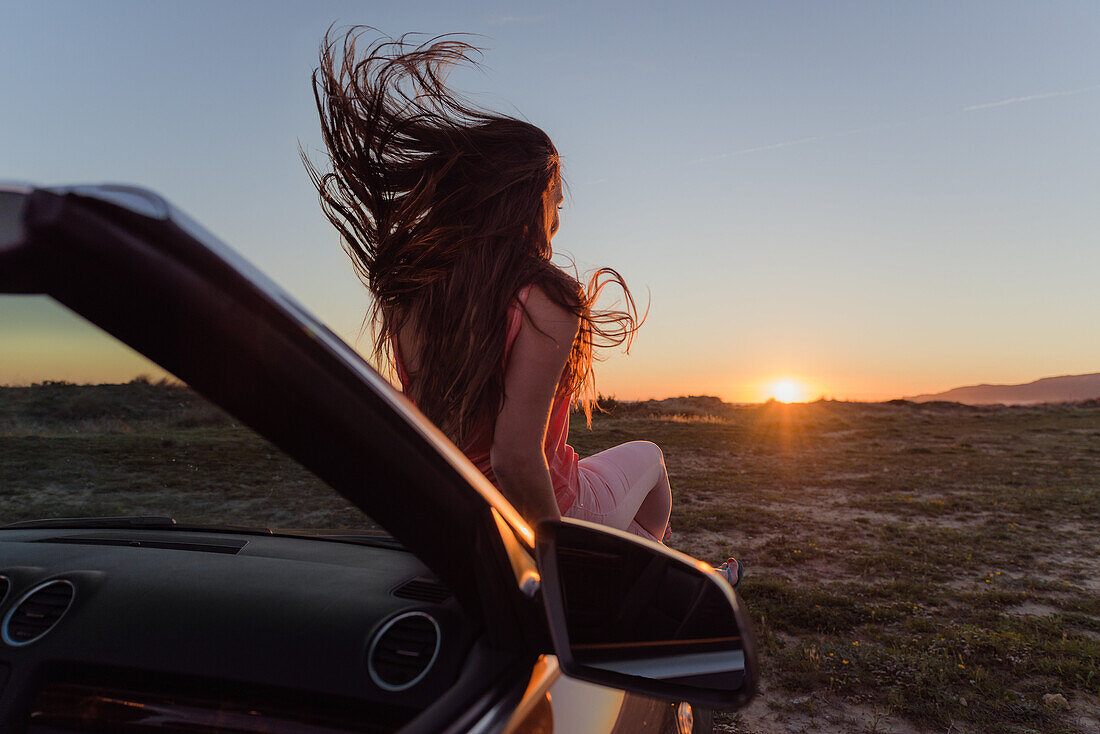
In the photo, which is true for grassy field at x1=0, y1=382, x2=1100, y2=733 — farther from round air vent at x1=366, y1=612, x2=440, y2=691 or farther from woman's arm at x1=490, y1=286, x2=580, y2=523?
woman's arm at x1=490, y1=286, x2=580, y2=523

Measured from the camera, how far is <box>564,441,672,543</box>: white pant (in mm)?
2184

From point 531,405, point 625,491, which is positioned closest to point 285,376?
point 531,405

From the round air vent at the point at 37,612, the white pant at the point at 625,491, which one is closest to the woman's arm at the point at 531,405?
the white pant at the point at 625,491

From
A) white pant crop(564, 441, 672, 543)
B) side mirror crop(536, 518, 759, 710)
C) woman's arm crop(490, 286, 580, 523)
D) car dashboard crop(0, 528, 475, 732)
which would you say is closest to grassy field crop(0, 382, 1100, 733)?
car dashboard crop(0, 528, 475, 732)

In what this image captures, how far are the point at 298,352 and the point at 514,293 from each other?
4.20 ft

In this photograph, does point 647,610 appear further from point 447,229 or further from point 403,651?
point 447,229

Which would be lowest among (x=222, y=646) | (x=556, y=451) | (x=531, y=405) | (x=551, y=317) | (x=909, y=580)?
(x=909, y=580)

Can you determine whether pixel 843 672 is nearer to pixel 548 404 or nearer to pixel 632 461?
pixel 632 461

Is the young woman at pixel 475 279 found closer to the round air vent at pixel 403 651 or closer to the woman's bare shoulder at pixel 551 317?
the woman's bare shoulder at pixel 551 317

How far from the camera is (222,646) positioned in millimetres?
999

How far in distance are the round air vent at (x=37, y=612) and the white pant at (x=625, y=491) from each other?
4.46ft

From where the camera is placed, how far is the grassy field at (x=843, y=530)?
84 centimetres

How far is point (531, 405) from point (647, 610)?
3.05 ft

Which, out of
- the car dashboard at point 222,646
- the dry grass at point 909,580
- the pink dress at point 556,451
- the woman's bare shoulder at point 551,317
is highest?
the woman's bare shoulder at point 551,317
